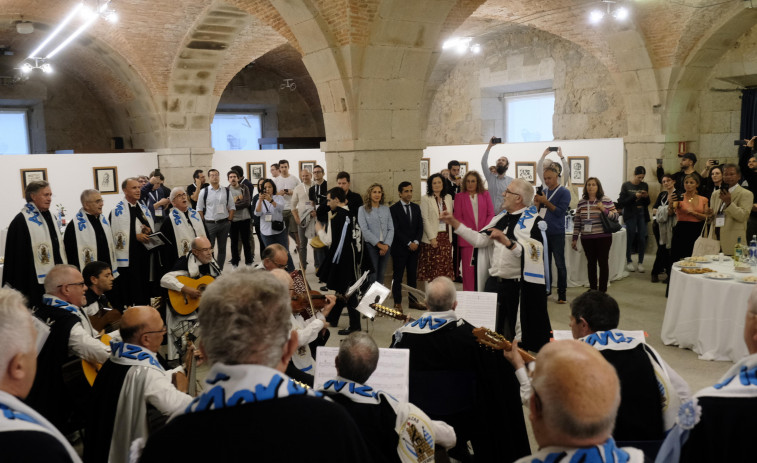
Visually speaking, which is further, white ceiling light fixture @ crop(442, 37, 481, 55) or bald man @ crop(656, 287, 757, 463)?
white ceiling light fixture @ crop(442, 37, 481, 55)

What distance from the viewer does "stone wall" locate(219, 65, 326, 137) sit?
1898 cm

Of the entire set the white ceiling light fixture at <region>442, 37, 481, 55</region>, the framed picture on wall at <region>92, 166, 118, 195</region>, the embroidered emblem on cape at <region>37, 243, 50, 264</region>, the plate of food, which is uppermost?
the white ceiling light fixture at <region>442, 37, 481, 55</region>

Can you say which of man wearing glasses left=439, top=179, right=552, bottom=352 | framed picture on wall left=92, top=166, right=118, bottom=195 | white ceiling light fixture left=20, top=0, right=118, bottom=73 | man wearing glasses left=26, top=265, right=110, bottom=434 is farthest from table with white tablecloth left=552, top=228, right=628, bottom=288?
framed picture on wall left=92, top=166, right=118, bottom=195

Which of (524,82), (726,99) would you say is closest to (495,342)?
(726,99)

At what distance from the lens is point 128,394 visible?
299cm

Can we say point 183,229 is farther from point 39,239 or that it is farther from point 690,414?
point 690,414

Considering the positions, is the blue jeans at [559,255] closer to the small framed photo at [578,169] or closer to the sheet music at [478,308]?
the sheet music at [478,308]

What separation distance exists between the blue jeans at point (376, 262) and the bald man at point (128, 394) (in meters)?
4.16

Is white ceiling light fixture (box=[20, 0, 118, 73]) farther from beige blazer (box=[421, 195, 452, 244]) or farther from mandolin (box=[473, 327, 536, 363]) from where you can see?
mandolin (box=[473, 327, 536, 363])

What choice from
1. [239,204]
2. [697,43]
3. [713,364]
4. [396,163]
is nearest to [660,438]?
[713,364]

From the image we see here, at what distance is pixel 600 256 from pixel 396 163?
2957mm

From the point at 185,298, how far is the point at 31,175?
8324 millimetres

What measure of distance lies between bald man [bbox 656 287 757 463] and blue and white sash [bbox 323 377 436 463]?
36.8 inches

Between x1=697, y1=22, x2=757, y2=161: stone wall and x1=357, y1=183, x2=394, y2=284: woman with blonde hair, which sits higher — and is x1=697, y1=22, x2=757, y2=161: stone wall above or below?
above
